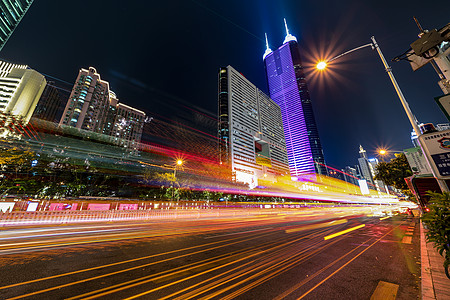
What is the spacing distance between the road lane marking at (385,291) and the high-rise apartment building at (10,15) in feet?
422

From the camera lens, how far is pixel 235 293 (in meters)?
3.52

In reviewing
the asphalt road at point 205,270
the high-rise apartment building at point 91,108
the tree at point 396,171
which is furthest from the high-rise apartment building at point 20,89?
the tree at point 396,171

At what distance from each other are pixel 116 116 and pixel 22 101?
150 ft

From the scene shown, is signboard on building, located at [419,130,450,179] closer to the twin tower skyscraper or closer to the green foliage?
the green foliage

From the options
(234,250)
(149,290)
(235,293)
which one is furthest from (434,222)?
(149,290)

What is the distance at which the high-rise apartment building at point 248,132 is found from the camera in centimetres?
11312

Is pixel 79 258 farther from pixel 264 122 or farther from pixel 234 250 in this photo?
pixel 264 122

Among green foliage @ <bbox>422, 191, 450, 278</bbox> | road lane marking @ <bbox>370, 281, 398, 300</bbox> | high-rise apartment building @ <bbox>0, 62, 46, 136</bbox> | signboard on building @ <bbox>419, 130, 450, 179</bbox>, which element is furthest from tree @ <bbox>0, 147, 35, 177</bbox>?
high-rise apartment building @ <bbox>0, 62, 46, 136</bbox>

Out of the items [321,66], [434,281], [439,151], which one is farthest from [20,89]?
[434,281]

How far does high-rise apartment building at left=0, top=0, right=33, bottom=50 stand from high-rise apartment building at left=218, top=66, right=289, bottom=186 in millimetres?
107477

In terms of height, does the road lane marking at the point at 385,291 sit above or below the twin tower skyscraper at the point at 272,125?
below

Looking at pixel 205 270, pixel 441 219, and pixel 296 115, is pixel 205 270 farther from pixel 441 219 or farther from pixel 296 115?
pixel 296 115

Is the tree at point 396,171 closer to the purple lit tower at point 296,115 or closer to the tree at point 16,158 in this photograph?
the tree at point 16,158

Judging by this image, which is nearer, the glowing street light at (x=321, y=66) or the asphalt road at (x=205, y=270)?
the asphalt road at (x=205, y=270)
